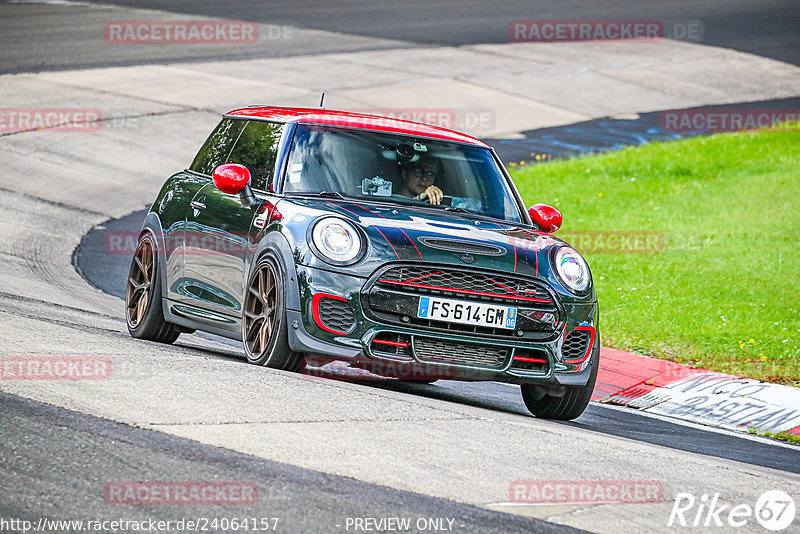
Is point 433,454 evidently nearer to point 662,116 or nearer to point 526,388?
point 526,388

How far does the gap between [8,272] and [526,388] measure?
5759 millimetres

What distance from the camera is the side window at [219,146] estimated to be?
868 cm

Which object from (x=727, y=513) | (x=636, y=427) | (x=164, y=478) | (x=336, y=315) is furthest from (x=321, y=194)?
(x=727, y=513)

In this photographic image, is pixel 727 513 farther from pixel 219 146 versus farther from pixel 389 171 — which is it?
pixel 219 146

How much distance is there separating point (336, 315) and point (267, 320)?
0.56m

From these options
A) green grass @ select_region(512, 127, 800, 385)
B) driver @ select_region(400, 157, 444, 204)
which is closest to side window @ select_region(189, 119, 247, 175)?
driver @ select_region(400, 157, 444, 204)

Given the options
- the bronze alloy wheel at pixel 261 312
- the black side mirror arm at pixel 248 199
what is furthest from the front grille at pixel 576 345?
the black side mirror arm at pixel 248 199

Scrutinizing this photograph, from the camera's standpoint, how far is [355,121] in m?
8.16

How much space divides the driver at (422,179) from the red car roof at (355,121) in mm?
285

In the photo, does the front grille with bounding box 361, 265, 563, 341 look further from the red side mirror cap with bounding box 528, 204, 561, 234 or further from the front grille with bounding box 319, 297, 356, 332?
the red side mirror cap with bounding box 528, 204, 561, 234

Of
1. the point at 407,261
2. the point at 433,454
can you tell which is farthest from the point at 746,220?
the point at 433,454

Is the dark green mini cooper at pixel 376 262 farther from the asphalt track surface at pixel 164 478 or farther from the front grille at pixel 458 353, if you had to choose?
the asphalt track surface at pixel 164 478

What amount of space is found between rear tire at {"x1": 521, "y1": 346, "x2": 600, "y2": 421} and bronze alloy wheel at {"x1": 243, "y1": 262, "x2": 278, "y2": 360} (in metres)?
1.73

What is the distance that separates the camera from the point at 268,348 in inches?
283
